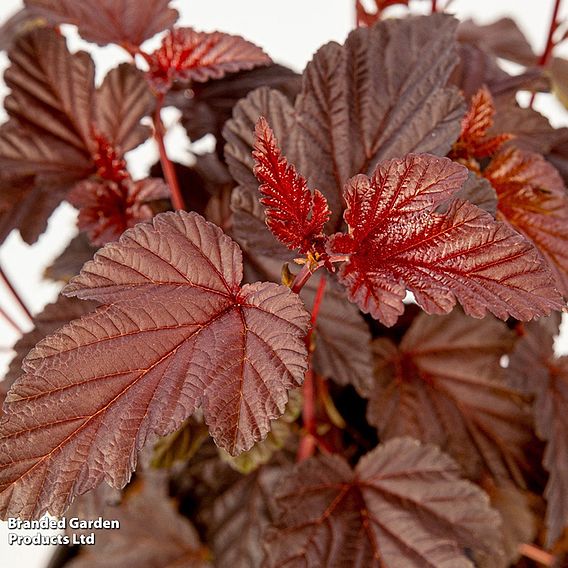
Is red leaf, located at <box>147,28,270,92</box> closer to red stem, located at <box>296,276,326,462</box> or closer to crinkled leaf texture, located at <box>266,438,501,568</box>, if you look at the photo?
red stem, located at <box>296,276,326,462</box>

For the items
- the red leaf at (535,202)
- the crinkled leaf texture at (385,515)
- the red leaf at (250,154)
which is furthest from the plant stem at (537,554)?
the red leaf at (250,154)

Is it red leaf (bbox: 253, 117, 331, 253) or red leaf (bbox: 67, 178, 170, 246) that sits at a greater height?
red leaf (bbox: 67, 178, 170, 246)

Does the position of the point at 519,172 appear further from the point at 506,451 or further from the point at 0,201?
the point at 0,201

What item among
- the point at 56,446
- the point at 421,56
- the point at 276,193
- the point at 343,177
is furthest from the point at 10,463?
the point at 421,56

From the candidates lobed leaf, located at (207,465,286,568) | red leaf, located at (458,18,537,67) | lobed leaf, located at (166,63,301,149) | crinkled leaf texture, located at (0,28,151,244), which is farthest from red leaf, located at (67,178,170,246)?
red leaf, located at (458,18,537,67)

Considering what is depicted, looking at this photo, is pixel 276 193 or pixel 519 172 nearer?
pixel 276 193

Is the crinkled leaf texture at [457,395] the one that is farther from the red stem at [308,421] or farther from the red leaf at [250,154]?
the red leaf at [250,154]
